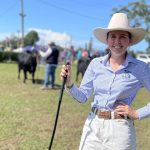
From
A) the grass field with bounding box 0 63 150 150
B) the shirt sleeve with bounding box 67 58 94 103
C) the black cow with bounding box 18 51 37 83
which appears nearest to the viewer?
the shirt sleeve with bounding box 67 58 94 103

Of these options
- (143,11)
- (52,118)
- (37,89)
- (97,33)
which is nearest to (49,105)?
(52,118)

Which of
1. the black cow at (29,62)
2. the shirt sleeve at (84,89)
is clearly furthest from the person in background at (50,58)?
the shirt sleeve at (84,89)

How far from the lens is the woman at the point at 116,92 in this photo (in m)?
3.38

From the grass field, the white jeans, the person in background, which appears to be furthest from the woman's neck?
the person in background

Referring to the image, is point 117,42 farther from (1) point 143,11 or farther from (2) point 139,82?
(1) point 143,11

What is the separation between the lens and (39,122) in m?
8.78

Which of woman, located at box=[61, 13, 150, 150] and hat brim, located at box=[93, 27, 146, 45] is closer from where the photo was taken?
woman, located at box=[61, 13, 150, 150]

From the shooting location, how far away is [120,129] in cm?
337

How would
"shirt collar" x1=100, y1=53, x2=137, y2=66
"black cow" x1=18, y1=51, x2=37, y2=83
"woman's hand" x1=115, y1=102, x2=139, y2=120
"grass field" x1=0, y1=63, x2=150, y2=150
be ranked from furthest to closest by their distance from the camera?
1. "black cow" x1=18, y1=51, x2=37, y2=83
2. "grass field" x1=0, y1=63, x2=150, y2=150
3. "shirt collar" x1=100, y1=53, x2=137, y2=66
4. "woman's hand" x1=115, y1=102, x2=139, y2=120

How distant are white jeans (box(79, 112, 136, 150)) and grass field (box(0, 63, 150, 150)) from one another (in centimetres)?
344

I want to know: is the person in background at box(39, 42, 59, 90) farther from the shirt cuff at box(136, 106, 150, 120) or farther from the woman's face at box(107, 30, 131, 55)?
the shirt cuff at box(136, 106, 150, 120)

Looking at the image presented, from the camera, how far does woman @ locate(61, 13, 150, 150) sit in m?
3.38

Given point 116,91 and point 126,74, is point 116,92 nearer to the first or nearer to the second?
point 116,91

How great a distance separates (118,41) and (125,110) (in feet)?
1.92
